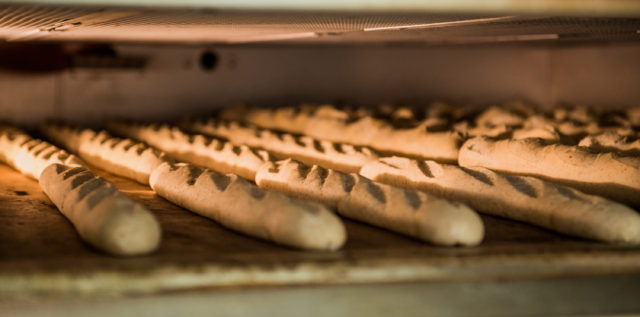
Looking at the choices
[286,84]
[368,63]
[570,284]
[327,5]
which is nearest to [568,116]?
[368,63]

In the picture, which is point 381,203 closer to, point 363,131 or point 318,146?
point 318,146

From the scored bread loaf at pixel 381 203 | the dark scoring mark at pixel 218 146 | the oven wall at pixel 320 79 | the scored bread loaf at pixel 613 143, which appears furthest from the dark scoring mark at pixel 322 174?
the oven wall at pixel 320 79

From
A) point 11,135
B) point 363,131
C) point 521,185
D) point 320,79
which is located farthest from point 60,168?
point 320,79

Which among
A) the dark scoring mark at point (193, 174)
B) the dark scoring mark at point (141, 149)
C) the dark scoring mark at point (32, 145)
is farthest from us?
the dark scoring mark at point (32, 145)

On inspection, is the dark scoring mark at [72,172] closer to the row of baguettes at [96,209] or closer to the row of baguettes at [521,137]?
the row of baguettes at [96,209]

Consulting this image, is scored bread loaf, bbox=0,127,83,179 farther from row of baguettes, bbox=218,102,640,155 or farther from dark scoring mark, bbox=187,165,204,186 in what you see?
row of baguettes, bbox=218,102,640,155

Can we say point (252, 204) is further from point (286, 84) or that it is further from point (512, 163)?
point (286, 84)
